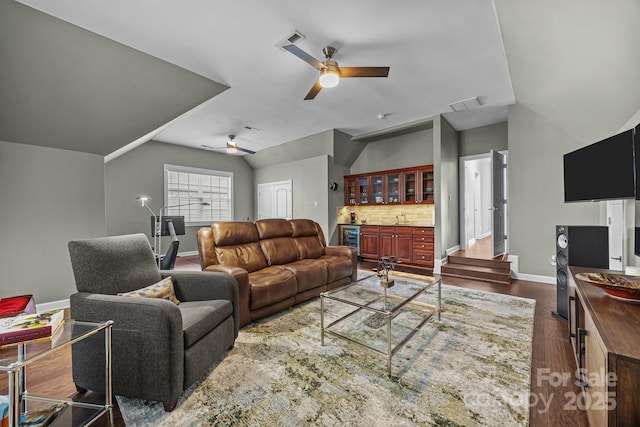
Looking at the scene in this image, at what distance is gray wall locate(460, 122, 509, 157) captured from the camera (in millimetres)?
5285

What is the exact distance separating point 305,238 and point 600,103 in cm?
417

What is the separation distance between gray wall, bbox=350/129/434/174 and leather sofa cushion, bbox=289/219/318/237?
3.03 meters

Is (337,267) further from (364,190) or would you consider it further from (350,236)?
(364,190)

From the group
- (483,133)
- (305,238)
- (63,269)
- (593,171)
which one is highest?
(483,133)

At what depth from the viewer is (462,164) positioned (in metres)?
5.89

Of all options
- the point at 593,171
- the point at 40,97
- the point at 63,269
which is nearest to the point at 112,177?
the point at 63,269

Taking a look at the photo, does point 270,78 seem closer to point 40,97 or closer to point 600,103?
point 40,97

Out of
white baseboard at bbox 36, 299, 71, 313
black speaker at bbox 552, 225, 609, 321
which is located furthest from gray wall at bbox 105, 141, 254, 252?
black speaker at bbox 552, 225, 609, 321

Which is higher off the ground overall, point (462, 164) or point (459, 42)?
point (459, 42)

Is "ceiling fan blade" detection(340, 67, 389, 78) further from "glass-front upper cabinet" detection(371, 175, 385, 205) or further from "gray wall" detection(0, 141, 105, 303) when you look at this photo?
"gray wall" detection(0, 141, 105, 303)

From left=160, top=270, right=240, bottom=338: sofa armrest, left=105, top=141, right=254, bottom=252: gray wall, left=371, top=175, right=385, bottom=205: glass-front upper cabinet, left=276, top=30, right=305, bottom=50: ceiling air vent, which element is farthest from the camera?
left=371, top=175, right=385, bottom=205: glass-front upper cabinet

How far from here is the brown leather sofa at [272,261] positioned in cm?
268

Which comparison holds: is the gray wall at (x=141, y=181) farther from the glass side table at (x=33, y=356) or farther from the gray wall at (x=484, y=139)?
the gray wall at (x=484, y=139)

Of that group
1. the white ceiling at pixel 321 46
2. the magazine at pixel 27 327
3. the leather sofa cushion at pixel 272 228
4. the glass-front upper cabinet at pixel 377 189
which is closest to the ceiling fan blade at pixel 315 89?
the white ceiling at pixel 321 46
